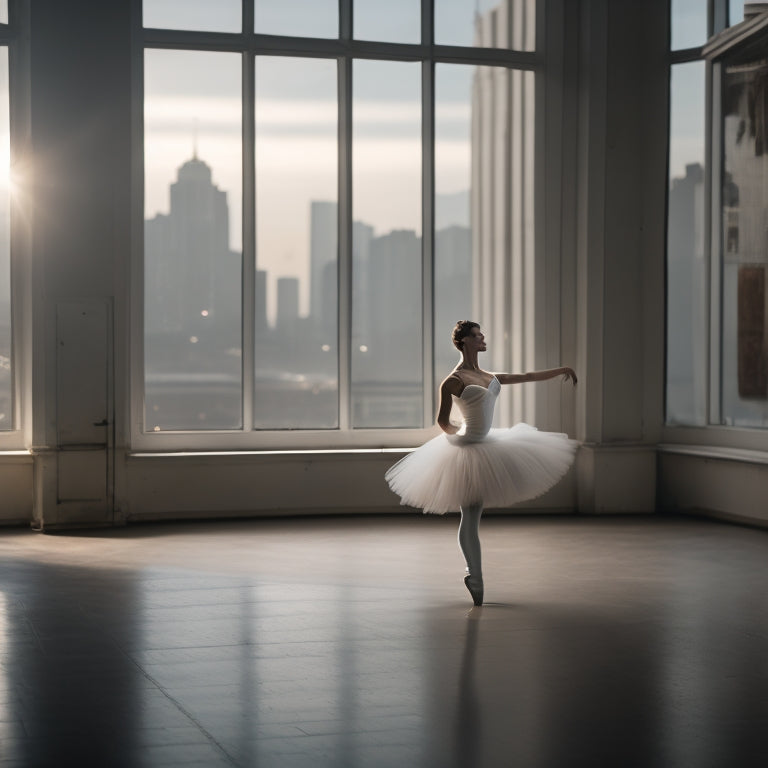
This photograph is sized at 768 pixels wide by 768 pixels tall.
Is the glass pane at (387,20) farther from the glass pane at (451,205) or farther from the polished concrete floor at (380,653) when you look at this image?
the polished concrete floor at (380,653)

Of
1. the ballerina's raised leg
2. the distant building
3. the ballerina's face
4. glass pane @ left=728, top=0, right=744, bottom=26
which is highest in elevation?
glass pane @ left=728, top=0, right=744, bottom=26

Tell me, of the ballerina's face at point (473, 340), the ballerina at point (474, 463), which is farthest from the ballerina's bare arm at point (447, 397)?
the ballerina's face at point (473, 340)

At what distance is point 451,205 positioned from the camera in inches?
396

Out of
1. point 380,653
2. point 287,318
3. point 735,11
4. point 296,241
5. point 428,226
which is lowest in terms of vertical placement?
point 380,653

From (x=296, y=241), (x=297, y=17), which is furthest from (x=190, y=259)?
(x=297, y=17)

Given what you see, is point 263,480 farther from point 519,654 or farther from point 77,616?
point 519,654

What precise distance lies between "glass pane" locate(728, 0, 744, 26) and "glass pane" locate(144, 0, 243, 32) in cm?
380

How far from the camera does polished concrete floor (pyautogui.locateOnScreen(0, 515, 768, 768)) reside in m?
3.83

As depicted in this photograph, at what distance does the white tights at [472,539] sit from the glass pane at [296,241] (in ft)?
12.9

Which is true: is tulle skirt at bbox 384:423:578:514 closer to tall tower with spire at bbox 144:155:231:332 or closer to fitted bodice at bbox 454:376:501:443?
fitted bodice at bbox 454:376:501:443

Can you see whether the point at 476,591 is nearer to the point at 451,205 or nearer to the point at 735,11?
the point at 451,205

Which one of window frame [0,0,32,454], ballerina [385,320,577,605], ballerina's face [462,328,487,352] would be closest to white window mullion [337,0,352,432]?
window frame [0,0,32,454]

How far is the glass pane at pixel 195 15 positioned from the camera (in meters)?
9.45

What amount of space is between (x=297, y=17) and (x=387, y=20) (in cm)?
73
